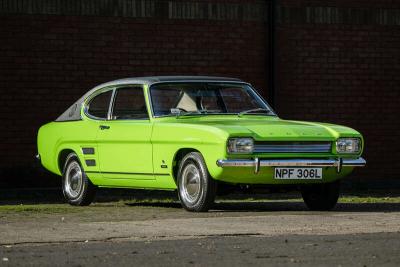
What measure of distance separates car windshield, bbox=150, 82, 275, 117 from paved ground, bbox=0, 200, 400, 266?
42.4 inches

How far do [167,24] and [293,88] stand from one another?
2.30 meters

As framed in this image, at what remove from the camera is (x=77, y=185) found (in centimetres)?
1432

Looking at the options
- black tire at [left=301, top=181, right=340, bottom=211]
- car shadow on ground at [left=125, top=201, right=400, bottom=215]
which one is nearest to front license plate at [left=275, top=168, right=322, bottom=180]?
black tire at [left=301, top=181, right=340, bottom=211]

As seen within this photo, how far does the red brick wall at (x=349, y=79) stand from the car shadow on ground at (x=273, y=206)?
15.6 feet

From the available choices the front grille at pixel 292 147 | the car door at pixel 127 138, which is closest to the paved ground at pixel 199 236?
the car door at pixel 127 138

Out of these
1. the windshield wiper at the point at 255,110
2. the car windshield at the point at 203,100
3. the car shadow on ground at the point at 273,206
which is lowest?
the car shadow on ground at the point at 273,206

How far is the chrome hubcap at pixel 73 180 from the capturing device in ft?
46.8

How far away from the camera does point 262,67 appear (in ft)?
63.7

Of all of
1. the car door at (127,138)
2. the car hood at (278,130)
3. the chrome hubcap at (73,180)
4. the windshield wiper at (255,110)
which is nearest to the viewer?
the car hood at (278,130)

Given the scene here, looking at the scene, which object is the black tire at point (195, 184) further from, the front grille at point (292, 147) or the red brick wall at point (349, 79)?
the red brick wall at point (349, 79)

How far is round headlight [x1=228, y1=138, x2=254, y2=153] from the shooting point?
39.9 ft

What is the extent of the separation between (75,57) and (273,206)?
5.27m

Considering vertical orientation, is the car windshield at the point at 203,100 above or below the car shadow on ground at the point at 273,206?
above

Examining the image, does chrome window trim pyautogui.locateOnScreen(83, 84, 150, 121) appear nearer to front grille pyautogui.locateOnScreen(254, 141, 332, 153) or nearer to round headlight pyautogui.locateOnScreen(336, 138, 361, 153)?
front grille pyautogui.locateOnScreen(254, 141, 332, 153)
